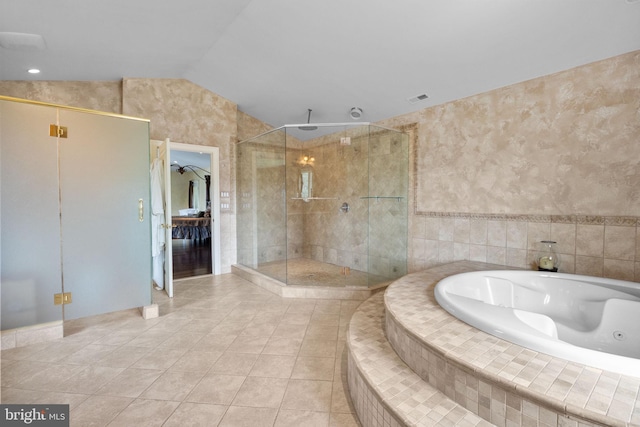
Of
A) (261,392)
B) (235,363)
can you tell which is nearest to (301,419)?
(261,392)

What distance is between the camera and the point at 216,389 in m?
1.68

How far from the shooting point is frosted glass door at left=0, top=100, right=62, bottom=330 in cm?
207

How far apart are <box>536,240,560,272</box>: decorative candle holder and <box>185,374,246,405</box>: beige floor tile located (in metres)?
2.60

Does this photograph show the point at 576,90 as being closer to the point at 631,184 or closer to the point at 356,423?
the point at 631,184

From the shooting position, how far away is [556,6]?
6.36ft

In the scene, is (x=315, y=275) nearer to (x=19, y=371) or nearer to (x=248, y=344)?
(x=248, y=344)

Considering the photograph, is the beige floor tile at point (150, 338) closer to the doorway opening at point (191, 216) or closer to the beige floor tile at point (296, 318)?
the beige floor tile at point (296, 318)

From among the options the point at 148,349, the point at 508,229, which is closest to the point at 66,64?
the point at 148,349

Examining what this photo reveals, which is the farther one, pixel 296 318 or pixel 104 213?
pixel 296 318

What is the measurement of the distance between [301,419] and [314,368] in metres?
0.46

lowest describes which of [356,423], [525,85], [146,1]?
[356,423]

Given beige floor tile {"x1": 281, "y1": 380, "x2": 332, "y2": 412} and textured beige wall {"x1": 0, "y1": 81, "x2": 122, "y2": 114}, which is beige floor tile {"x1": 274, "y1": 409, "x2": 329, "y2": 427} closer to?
beige floor tile {"x1": 281, "y1": 380, "x2": 332, "y2": 412}

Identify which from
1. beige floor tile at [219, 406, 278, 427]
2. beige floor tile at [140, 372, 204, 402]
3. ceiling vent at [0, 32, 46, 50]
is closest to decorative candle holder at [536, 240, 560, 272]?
beige floor tile at [219, 406, 278, 427]

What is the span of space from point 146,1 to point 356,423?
334 centimetres
